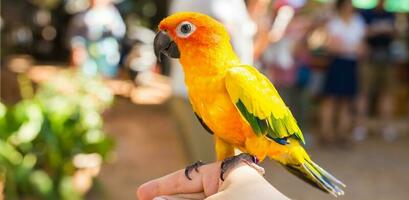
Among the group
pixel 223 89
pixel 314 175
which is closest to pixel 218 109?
pixel 223 89

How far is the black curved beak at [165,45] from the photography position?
1.56 metres

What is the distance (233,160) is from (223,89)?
0.55 ft

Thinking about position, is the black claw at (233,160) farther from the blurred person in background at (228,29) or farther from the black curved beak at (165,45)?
the blurred person in background at (228,29)

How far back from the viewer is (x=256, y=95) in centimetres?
159

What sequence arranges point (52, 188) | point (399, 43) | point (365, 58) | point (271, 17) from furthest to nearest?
point (399, 43) → point (365, 58) → point (271, 17) → point (52, 188)

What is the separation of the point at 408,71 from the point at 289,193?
3488mm

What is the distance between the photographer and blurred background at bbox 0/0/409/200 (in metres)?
3.93

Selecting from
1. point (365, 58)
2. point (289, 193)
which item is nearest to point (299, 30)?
point (365, 58)

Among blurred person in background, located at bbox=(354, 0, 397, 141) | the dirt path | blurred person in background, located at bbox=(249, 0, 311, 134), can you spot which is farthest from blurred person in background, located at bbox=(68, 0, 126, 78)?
blurred person in background, located at bbox=(354, 0, 397, 141)

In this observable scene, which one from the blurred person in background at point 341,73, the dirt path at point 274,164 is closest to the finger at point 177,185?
the dirt path at point 274,164

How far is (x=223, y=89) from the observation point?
1562 millimetres

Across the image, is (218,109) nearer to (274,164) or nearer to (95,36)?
(274,164)

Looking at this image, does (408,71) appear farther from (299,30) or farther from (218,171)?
(218,171)

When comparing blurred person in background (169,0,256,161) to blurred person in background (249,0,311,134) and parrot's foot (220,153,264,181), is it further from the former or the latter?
parrot's foot (220,153,264,181)
